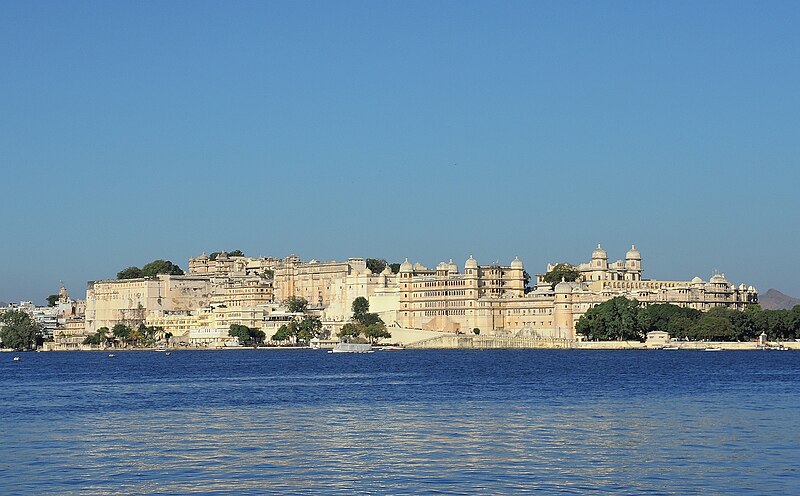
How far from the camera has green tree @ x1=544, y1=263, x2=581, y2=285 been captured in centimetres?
14618

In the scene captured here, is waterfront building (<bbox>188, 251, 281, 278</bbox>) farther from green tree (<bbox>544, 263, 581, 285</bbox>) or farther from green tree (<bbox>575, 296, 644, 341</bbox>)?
green tree (<bbox>575, 296, 644, 341</bbox>)

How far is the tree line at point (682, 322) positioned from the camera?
366 feet

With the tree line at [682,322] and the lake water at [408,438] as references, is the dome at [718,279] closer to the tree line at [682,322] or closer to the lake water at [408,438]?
the tree line at [682,322]

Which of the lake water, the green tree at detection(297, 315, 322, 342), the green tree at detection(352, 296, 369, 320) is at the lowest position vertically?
the lake water

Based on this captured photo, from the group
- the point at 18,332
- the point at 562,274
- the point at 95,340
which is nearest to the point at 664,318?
the point at 562,274

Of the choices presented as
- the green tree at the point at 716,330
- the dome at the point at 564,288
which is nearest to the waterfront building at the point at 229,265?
the dome at the point at 564,288

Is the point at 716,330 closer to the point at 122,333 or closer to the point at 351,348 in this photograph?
the point at 351,348

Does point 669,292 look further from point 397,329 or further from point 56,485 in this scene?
point 56,485

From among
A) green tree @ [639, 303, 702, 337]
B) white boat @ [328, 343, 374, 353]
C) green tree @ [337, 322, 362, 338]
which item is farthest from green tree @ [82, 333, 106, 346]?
green tree @ [639, 303, 702, 337]

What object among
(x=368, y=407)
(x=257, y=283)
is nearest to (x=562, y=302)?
(x=257, y=283)

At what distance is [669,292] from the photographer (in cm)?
12775

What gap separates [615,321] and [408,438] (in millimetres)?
87183

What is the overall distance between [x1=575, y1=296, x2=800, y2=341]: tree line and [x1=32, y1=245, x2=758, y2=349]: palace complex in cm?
764

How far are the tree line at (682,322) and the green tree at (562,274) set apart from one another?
24461 mm
